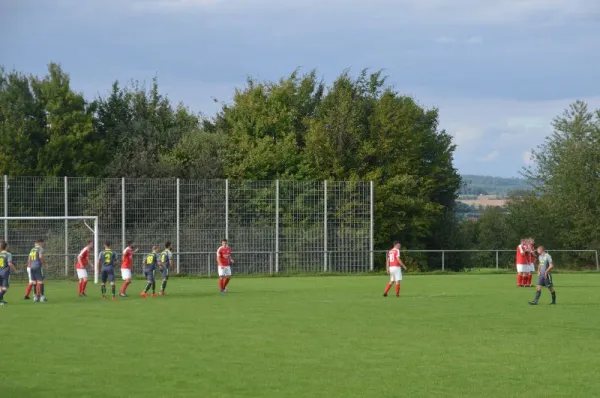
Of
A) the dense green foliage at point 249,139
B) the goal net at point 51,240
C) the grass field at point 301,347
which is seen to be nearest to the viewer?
the grass field at point 301,347

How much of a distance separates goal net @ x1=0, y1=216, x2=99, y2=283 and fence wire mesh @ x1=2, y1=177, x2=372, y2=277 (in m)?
0.05

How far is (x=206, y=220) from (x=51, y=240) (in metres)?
7.67

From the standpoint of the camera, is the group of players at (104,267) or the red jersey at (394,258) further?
the red jersey at (394,258)

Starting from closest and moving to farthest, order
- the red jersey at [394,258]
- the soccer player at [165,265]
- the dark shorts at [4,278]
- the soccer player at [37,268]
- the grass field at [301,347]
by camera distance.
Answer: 1. the grass field at [301,347]
2. the dark shorts at [4,278]
3. the soccer player at [37,268]
4. the red jersey at [394,258]
5. the soccer player at [165,265]

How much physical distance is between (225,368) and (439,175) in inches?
1986

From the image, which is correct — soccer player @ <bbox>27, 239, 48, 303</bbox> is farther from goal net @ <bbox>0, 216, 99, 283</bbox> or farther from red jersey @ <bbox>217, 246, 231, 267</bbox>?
goal net @ <bbox>0, 216, 99, 283</bbox>

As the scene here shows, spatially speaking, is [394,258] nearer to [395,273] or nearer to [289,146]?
[395,273]

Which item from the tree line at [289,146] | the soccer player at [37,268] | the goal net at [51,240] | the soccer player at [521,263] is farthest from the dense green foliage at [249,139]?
the soccer player at [37,268]

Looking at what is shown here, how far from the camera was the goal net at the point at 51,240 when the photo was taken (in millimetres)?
42781

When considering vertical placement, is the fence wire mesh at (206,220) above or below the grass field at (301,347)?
above

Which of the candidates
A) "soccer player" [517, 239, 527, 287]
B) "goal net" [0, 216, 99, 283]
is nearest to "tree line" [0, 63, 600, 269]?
"goal net" [0, 216, 99, 283]

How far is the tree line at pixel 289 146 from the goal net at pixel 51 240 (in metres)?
7.54

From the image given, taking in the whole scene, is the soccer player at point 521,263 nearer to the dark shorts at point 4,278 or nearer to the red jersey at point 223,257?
the red jersey at point 223,257

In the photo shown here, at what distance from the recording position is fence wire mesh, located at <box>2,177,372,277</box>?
43.8 metres
